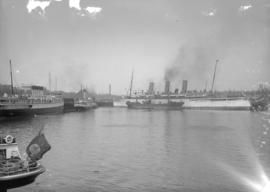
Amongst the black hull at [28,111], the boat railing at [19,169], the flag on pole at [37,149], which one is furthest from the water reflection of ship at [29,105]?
the boat railing at [19,169]

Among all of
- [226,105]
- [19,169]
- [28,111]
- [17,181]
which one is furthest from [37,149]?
[226,105]

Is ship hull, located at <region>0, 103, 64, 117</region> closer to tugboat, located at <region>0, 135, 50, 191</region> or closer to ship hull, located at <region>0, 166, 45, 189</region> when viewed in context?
tugboat, located at <region>0, 135, 50, 191</region>

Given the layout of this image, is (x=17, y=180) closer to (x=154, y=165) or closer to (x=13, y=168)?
(x=13, y=168)

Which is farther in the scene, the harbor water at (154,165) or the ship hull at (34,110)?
the ship hull at (34,110)

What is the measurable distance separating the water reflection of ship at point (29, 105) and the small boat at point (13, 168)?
67.7 m

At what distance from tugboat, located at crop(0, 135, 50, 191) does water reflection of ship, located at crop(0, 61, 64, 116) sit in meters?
67.7

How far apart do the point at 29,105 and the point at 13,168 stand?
8113 centimetres

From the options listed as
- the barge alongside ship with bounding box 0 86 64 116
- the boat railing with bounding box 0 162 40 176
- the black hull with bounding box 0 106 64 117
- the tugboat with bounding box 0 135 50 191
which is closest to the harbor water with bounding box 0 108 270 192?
the tugboat with bounding box 0 135 50 191

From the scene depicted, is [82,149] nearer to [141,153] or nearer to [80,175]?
[141,153]

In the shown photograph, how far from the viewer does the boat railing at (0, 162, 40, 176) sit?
21547mm

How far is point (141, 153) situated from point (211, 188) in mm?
14810

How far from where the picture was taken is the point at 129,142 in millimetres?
47281

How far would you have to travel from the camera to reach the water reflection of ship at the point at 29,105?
89875mm

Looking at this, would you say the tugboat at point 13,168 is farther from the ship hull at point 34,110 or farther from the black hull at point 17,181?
the ship hull at point 34,110
